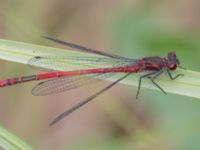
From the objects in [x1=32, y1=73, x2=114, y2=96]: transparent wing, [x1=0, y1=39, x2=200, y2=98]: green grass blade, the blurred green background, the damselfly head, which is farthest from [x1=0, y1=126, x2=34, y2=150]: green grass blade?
the blurred green background

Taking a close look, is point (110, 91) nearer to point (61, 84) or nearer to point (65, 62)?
point (61, 84)

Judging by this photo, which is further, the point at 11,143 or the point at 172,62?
the point at 172,62

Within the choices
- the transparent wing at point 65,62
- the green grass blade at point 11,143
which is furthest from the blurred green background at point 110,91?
the green grass blade at point 11,143

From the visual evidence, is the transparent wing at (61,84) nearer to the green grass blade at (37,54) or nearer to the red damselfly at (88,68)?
the red damselfly at (88,68)

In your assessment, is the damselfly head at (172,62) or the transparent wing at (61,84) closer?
the damselfly head at (172,62)

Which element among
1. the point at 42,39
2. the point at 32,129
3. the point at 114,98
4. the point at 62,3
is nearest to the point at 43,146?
the point at 32,129

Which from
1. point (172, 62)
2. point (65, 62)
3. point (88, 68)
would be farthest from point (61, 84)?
point (172, 62)
